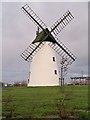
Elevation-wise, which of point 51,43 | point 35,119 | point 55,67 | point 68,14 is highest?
point 68,14

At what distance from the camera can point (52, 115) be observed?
12.4 meters

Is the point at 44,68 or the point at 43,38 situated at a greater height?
the point at 43,38

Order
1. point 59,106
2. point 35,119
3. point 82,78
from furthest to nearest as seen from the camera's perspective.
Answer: point 82,78 → point 59,106 → point 35,119

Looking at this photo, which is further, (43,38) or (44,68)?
(43,38)

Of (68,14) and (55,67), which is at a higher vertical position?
(68,14)

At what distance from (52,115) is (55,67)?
26996mm

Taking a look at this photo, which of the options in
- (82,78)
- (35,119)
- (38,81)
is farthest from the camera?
(82,78)

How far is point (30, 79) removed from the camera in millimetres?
39375

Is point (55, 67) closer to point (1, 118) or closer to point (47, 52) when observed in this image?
point (47, 52)

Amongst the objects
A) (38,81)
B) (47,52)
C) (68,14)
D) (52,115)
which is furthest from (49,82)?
(52,115)

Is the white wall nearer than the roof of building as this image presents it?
Yes

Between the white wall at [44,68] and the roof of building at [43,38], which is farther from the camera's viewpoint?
the roof of building at [43,38]

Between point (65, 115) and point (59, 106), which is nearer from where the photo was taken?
point (65, 115)

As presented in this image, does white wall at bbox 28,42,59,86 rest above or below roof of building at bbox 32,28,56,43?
below
